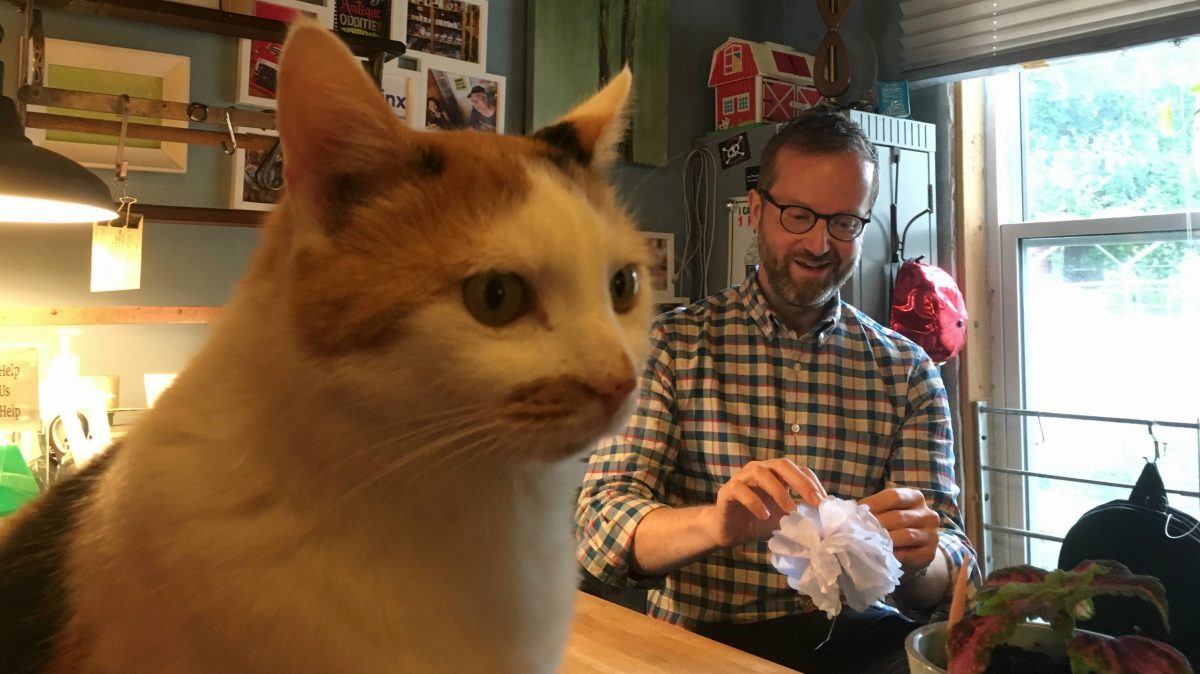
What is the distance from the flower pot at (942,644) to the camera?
62 centimetres

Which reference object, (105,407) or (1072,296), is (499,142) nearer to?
(105,407)

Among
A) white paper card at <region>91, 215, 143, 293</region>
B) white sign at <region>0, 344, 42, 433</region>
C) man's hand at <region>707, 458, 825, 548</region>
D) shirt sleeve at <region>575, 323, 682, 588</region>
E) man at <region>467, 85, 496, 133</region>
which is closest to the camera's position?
man's hand at <region>707, 458, 825, 548</region>

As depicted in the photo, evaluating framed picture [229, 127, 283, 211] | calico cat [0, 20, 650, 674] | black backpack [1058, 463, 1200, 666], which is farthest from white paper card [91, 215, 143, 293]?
black backpack [1058, 463, 1200, 666]

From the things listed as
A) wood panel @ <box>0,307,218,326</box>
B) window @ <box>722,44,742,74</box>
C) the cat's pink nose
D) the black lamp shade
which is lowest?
the cat's pink nose

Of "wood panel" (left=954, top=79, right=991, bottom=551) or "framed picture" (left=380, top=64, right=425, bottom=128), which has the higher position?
"framed picture" (left=380, top=64, right=425, bottom=128)

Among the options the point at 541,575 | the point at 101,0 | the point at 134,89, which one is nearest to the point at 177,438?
the point at 541,575

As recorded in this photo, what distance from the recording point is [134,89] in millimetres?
1655

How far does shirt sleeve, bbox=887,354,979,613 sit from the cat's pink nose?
115 centimetres

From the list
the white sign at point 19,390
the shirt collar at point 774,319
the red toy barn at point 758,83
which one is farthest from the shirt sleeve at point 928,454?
the white sign at point 19,390

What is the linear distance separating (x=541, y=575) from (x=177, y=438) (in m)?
0.21

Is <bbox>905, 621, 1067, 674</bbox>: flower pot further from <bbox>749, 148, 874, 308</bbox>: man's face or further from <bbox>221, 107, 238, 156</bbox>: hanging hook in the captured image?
<bbox>221, 107, 238, 156</bbox>: hanging hook

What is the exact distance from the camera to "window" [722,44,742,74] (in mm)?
2611

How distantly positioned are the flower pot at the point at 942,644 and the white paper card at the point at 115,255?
3.88 ft

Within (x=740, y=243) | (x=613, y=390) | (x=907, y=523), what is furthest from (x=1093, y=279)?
(x=613, y=390)
